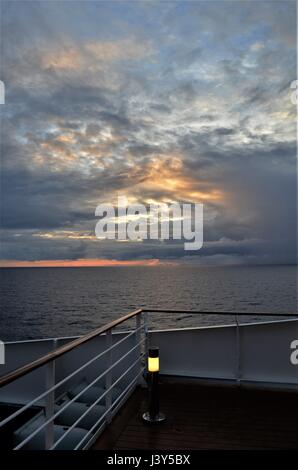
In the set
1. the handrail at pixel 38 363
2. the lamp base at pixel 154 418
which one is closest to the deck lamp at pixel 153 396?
the lamp base at pixel 154 418

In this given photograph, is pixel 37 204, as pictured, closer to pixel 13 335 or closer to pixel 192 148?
pixel 13 335

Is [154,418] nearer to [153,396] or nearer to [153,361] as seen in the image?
[153,396]

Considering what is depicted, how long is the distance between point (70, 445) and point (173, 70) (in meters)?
7.11

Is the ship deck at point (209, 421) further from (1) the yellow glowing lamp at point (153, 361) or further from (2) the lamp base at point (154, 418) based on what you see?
(1) the yellow glowing lamp at point (153, 361)

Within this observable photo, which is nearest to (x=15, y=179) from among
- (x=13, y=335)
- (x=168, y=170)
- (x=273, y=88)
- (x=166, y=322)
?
(x=13, y=335)

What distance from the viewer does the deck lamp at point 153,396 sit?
3020 millimetres

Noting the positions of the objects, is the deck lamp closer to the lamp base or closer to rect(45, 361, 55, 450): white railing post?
the lamp base

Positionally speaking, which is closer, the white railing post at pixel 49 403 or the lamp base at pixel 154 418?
the white railing post at pixel 49 403

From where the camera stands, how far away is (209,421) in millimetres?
3023

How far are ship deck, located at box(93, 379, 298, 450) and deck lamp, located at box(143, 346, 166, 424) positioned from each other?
7cm

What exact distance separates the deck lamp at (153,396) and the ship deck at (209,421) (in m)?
0.07

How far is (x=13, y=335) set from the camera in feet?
101

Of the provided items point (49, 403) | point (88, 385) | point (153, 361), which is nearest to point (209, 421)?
point (153, 361)

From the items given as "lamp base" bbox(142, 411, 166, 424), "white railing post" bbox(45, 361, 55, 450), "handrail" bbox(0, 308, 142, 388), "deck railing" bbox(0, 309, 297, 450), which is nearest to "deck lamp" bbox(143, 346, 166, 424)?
"lamp base" bbox(142, 411, 166, 424)
